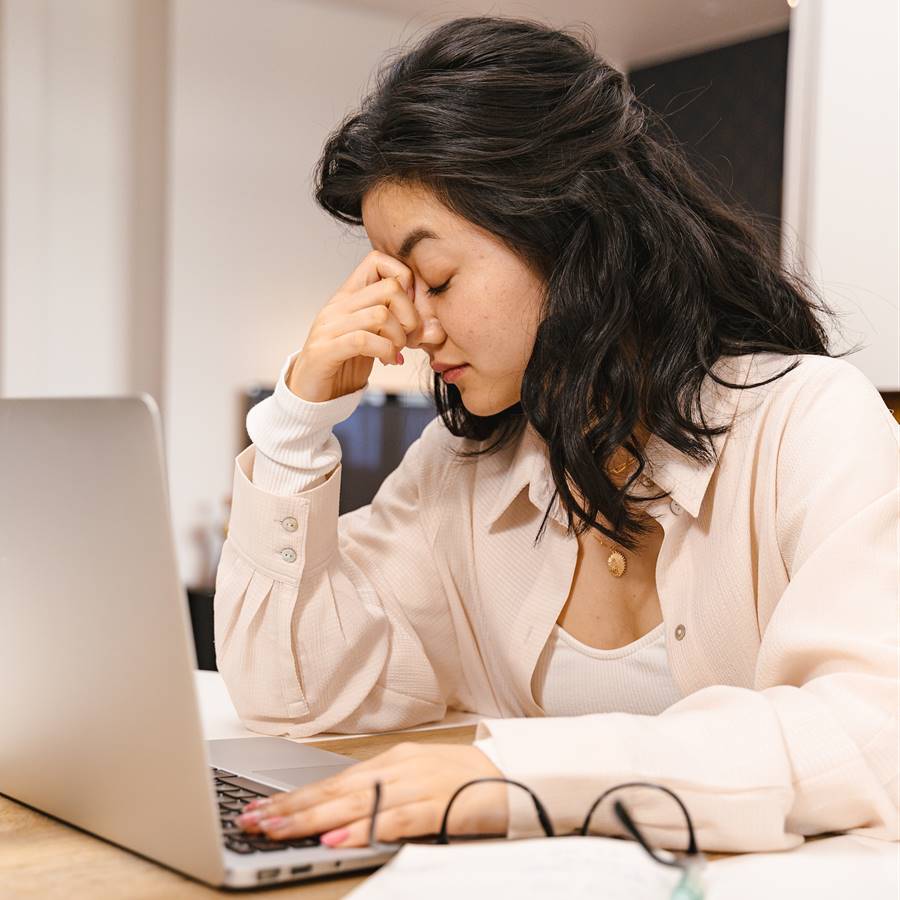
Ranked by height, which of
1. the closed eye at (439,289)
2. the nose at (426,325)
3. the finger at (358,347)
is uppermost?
the closed eye at (439,289)

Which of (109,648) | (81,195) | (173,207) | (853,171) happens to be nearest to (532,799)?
(109,648)

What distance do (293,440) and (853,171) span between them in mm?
947

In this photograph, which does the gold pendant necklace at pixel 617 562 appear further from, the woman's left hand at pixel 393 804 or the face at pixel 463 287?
the woman's left hand at pixel 393 804

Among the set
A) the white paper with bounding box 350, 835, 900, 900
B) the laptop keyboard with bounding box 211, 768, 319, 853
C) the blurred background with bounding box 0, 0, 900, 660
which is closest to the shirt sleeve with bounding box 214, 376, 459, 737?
the laptop keyboard with bounding box 211, 768, 319, 853

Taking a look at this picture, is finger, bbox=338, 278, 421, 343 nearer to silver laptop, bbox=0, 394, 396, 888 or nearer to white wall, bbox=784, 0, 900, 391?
silver laptop, bbox=0, 394, 396, 888

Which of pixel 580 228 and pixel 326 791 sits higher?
pixel 580 228

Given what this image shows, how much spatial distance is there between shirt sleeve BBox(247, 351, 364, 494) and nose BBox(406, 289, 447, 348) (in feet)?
0.35

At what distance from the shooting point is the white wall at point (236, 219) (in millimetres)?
4227

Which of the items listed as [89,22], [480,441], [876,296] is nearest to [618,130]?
[480,441]

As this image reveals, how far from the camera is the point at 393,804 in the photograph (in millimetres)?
753

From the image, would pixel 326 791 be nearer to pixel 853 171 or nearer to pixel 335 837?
pixel 335 837

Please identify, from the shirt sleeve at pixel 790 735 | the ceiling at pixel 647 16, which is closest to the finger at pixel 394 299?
the shirt sleeve at pixel 790 735

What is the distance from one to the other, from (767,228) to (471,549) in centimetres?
54

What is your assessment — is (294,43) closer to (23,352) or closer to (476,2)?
(476,2)
